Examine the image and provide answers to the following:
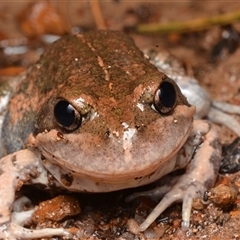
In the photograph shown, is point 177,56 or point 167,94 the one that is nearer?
point 167,94

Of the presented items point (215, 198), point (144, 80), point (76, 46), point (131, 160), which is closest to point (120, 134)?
point (131, 160)

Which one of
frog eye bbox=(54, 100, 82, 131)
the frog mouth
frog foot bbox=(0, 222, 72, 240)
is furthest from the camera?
frog foot bbox=(0, 222, 72, 240)

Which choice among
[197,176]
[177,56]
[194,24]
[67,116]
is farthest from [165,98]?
[194,24]

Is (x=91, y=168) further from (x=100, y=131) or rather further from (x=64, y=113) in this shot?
(x=64, y=113)

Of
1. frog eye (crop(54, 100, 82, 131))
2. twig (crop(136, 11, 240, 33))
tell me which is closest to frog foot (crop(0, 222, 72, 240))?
frog eye (crop(54, 100, 82, 131))

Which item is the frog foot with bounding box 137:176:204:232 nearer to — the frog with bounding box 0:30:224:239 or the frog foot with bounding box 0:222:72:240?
the frog with bounding box 0:30:224:239

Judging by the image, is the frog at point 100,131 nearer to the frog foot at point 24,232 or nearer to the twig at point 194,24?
the frog foot at point 24,232
